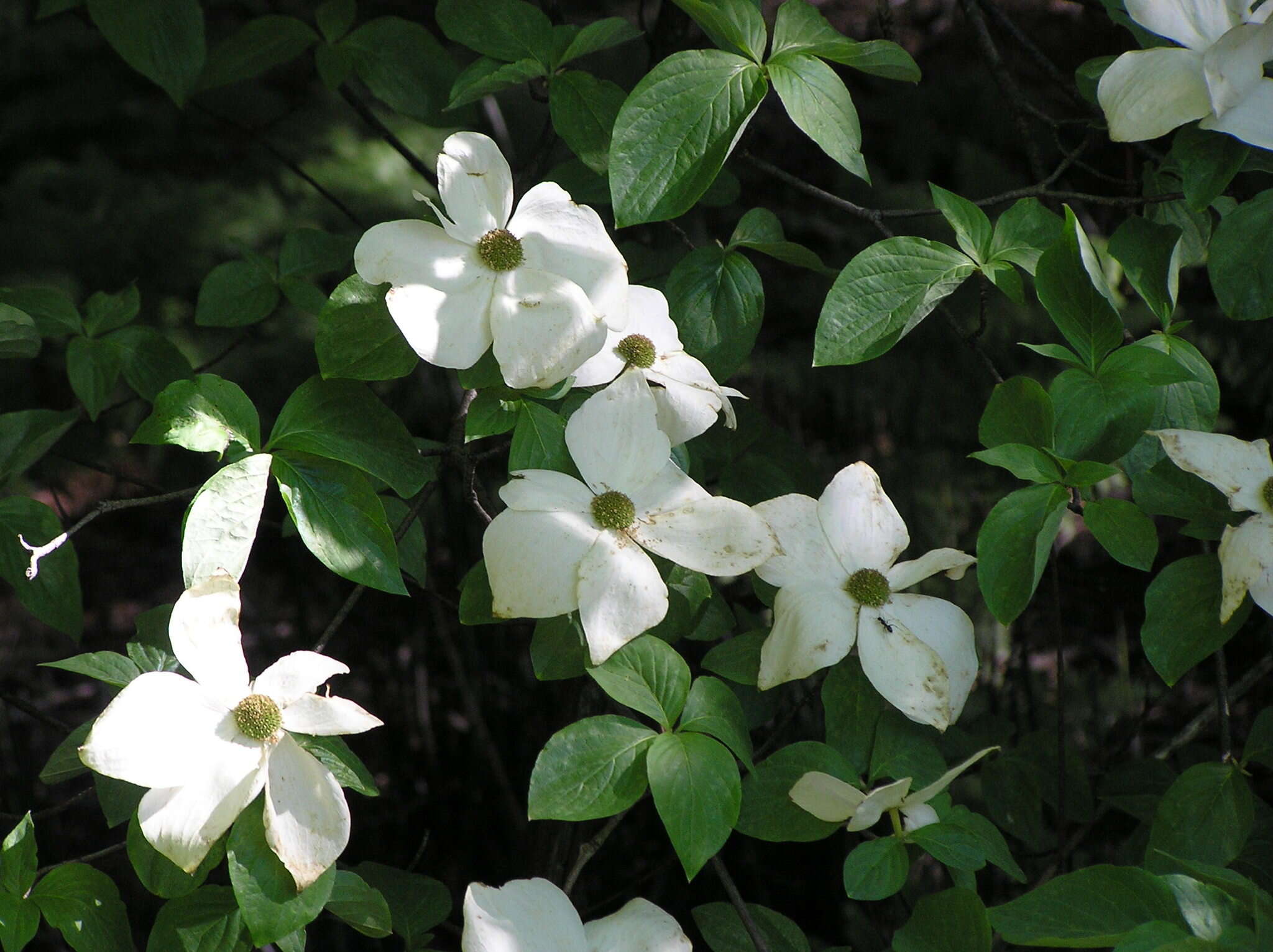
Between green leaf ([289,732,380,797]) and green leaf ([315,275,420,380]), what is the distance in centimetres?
21

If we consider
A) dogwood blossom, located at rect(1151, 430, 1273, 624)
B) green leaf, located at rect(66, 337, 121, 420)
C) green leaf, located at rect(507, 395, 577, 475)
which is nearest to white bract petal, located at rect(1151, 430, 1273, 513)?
dogwood blossom, located at rect(1151, 430, 1273, 624)

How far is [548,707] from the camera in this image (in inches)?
53.5

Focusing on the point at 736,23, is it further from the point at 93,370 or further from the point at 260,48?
the point at 93,370

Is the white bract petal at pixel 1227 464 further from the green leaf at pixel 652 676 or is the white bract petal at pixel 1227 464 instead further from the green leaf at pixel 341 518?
the green leaf at pixel 341 518

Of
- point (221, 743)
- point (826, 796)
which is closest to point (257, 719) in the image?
point (221, 743)

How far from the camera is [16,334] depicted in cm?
76

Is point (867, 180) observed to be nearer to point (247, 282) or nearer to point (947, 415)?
point (247, 282)

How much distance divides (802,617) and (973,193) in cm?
141

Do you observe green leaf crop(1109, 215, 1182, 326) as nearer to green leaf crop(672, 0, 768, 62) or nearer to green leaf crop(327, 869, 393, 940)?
green leaf crop(672, 0, 768, 62)

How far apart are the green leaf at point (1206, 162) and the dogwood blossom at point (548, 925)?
58 centimetres

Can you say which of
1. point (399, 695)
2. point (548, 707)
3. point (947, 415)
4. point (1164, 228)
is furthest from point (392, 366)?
point (947, 415)

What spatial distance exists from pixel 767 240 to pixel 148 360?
550 mm

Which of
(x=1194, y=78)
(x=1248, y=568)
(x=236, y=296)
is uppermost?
(x=1194, y=78)

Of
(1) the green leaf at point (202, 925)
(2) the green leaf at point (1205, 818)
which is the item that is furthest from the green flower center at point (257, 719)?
(2) the green leaf at point (1205, 818)
